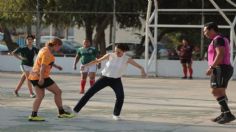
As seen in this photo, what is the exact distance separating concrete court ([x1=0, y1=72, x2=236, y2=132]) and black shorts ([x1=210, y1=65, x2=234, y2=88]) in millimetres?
730

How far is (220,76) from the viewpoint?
35.3ft

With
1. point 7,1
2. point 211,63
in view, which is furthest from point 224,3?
point 211,63

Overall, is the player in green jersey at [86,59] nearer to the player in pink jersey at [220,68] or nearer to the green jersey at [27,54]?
the green jersey at [27,54]

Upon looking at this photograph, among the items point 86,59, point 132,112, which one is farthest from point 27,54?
point 132,112

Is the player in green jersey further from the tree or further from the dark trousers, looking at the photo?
the tree

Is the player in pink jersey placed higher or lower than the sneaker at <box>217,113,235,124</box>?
higher

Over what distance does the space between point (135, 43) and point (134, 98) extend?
38.1 feet

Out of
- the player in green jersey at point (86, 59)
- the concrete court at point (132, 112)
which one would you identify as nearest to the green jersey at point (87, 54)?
the player in green jersey at point (86, 59)

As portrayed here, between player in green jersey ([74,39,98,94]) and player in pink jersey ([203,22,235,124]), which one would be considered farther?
player in green jersey ([74,39,98,94])

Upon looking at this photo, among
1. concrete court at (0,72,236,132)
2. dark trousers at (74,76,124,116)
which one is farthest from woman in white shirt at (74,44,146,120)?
concrete court at (0,72,236,132)

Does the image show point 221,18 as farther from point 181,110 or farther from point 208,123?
point 208,123

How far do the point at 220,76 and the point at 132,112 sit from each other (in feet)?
7.93

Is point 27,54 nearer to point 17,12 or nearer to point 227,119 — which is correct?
point 227,119

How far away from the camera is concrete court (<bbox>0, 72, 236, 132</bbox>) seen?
402 inches
